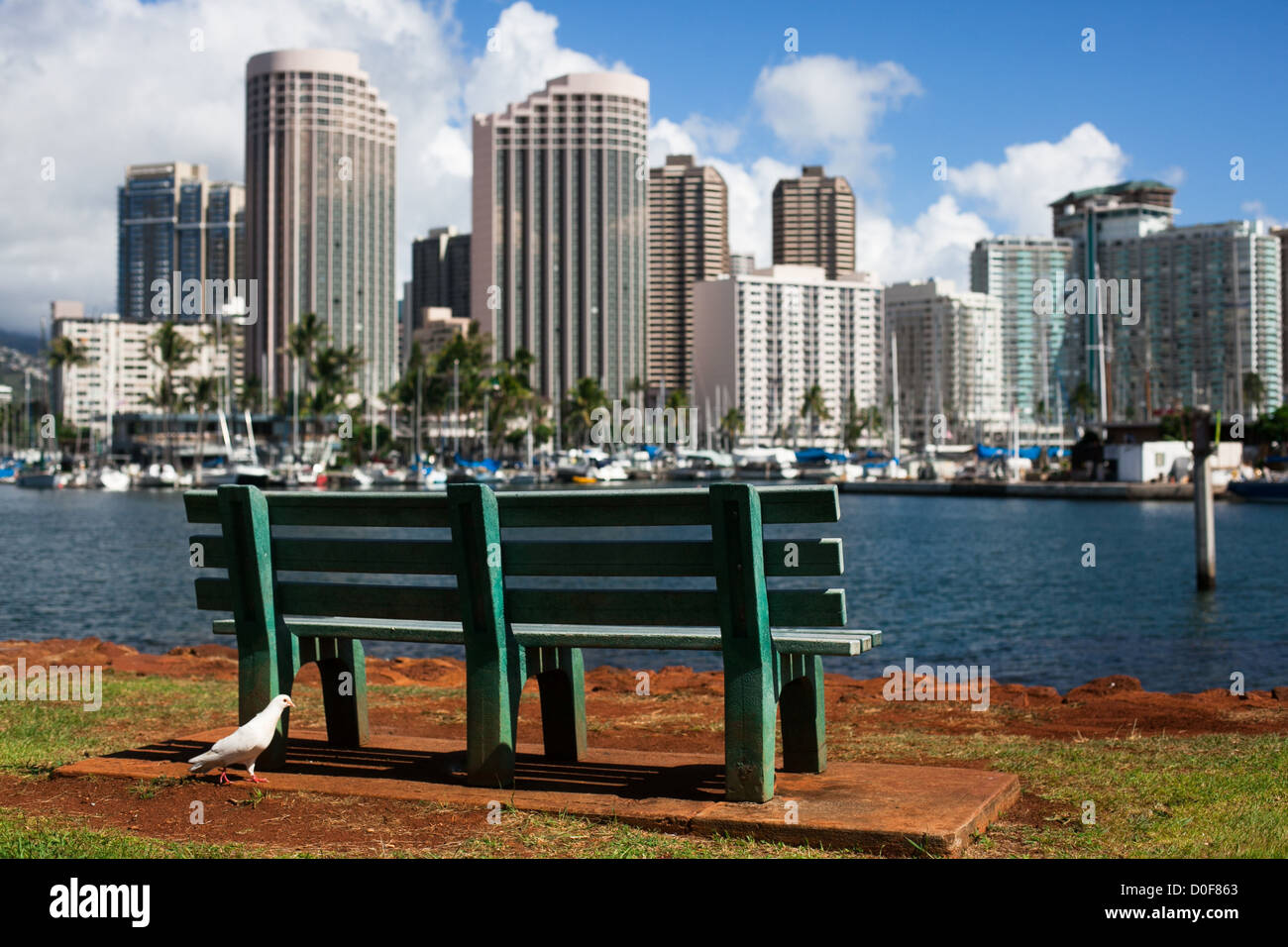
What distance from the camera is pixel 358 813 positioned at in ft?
18.4

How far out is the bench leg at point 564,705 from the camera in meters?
6.52

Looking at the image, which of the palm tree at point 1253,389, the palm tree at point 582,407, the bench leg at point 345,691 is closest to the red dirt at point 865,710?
the bench leg at point 345,691

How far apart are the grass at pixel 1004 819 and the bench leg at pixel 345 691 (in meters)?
1.03

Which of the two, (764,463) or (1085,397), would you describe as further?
(1085,397)

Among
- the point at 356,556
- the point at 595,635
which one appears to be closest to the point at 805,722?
the point at 595,635

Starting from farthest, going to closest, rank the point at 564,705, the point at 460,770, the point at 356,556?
the point at 564,705
the point at 460,770
the point at 356,556

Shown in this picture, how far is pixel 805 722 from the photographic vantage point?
20.3 ft

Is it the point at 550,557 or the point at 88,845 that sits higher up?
the point at 550,557

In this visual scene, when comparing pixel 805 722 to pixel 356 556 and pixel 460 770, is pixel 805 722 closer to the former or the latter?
pixel 460 770

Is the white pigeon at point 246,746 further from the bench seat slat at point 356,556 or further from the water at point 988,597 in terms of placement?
the water at point 988,597

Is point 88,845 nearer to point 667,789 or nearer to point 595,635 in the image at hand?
point 595,635

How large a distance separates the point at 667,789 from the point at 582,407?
154579 millimetres

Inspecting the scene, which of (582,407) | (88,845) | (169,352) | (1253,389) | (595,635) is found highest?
(169,352)

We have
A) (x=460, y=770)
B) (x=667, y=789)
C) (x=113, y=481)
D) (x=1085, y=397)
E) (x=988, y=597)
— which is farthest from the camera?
(x=1085, y=397)
